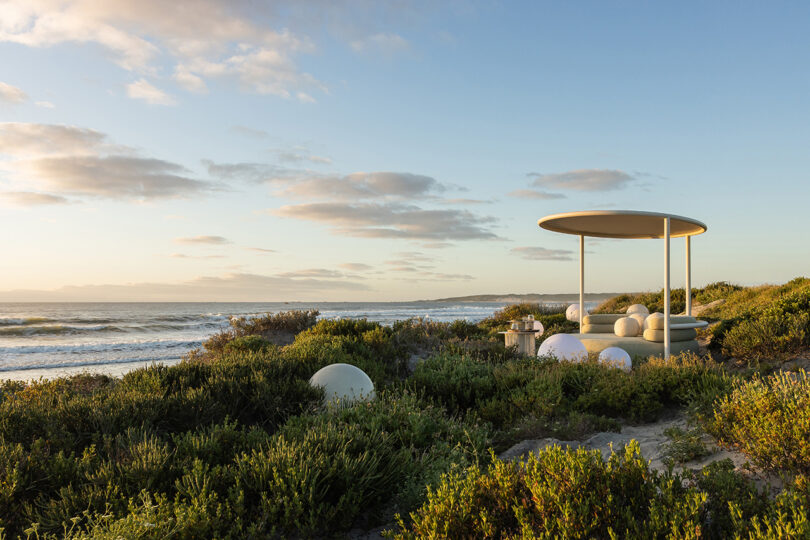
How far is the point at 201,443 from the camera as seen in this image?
4.11 meters

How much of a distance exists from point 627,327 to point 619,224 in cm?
242

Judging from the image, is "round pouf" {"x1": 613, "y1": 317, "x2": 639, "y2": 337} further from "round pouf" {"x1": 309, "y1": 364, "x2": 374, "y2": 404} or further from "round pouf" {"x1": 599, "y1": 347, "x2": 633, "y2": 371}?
"round pouf" {"x1": 309, "y1": 364, "x2": 374, "y2": 404}

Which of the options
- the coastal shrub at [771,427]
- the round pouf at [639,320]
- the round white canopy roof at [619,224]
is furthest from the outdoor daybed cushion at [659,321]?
the coastal shrub at [771,427]

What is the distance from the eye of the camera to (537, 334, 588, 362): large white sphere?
947 centimetres

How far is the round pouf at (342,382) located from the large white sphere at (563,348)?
13.8ft

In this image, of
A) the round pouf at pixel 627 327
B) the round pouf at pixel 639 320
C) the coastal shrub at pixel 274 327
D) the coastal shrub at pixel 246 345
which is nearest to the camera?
the coastal shrub at pixel 246 345

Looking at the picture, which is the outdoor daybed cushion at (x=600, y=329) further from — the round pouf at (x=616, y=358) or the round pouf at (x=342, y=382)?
the round pouf at (x=342, y=382)

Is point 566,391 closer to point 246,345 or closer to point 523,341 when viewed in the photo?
point 523,341

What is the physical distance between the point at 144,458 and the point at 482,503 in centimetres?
246

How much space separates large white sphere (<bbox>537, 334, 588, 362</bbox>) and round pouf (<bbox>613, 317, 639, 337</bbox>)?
8.92ft

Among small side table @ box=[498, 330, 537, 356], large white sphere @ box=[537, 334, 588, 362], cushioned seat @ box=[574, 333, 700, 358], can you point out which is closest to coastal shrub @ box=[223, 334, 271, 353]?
small side table @ box=[498, 330, 537, 356]

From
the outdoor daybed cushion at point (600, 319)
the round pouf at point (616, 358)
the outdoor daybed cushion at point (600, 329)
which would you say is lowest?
the round pouf at point (616, 358)

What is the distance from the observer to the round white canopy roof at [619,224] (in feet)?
34.3

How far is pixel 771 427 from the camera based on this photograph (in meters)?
3.72
